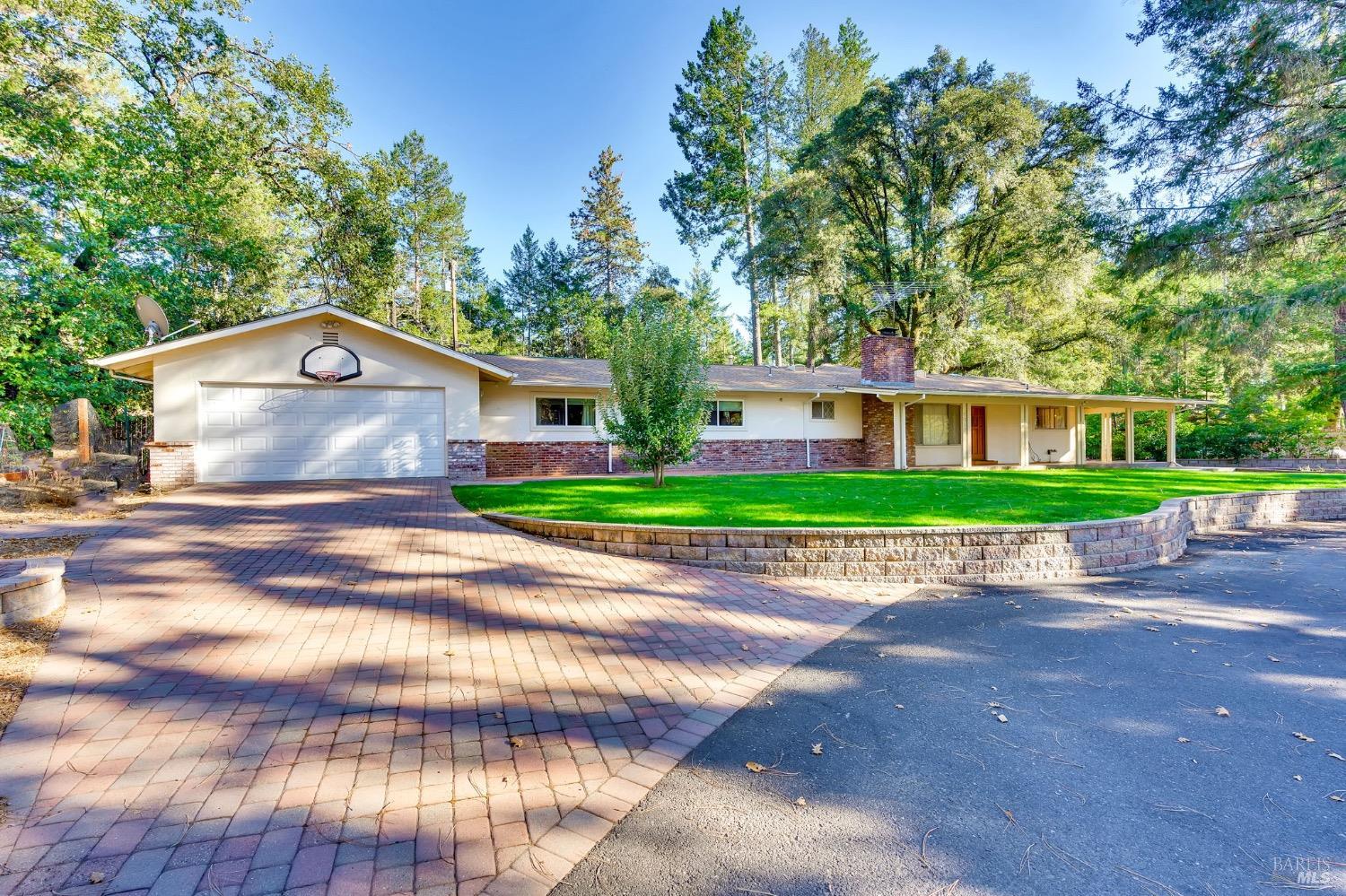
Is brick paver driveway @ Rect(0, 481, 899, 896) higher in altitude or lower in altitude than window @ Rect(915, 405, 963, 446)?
lower

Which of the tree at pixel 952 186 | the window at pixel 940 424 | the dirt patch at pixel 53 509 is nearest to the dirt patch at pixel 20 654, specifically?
the dirt patch at pixel 53 509

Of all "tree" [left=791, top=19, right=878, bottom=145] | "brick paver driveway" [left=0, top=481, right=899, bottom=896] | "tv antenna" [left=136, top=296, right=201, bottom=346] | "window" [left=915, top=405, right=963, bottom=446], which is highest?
"tree" [left=791, top=19, right=878, bottom=145]

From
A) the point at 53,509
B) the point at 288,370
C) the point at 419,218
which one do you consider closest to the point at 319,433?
the point at 288,370

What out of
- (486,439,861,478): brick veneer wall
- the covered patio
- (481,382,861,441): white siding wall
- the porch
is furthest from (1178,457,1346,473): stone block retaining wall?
(486,439,861,478): brick veneer wall

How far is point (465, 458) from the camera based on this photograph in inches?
508

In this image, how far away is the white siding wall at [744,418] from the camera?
1456cm

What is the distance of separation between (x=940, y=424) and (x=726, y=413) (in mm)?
7288

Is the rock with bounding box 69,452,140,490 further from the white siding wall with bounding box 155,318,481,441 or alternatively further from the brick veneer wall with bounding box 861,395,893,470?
the brick veneer wall with bounding box 861,395,893,470

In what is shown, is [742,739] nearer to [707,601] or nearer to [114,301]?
[707,601]

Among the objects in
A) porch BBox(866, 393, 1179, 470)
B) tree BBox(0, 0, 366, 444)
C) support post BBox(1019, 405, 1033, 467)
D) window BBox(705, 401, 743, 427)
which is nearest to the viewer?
tree BBox(0, 0, 366, 444)

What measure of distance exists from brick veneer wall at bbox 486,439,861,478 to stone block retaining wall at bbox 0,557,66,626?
33.5ft

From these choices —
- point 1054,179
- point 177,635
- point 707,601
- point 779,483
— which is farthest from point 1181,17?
point 177,635

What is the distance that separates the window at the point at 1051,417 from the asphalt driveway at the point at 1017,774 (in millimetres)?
17445

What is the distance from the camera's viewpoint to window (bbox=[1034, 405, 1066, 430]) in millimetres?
19953
